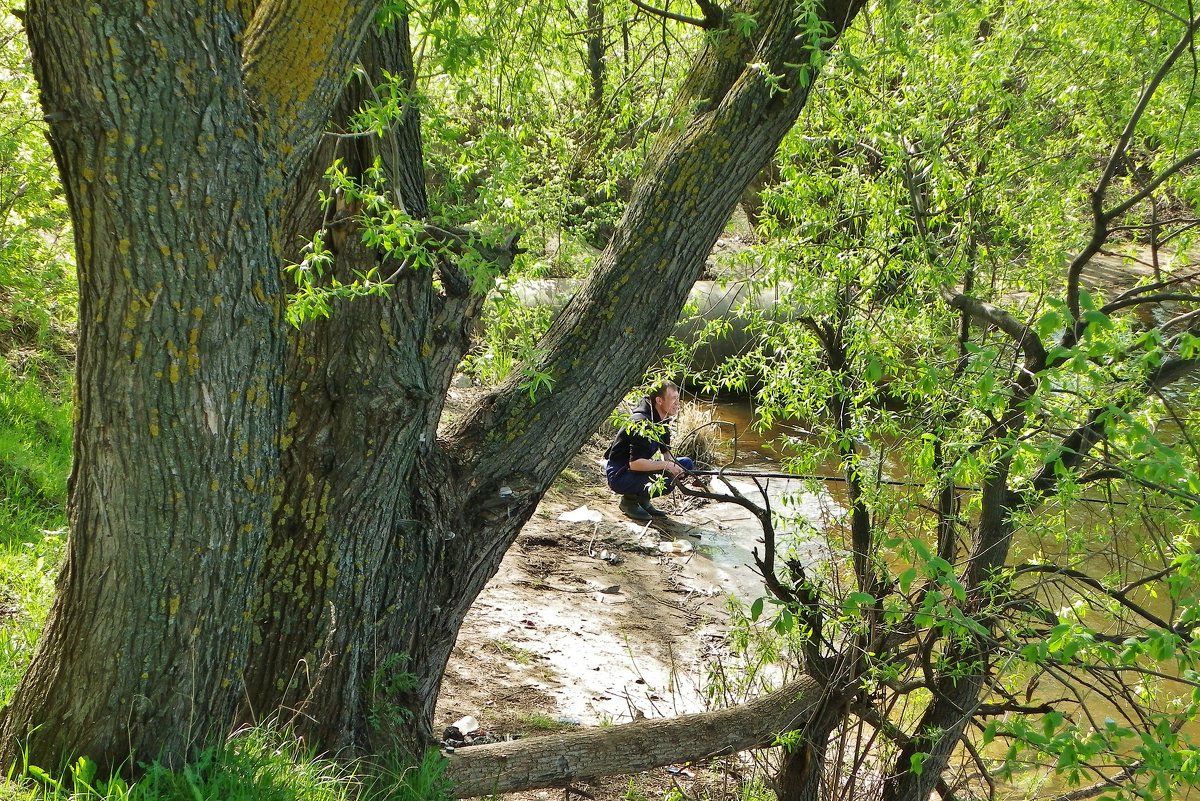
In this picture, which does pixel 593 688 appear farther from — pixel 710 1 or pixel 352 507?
pixel 710 1

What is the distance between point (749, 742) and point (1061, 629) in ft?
7.87

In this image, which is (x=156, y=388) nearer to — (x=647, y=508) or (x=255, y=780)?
(x=255, y=780)

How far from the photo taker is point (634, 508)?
8.89 metres

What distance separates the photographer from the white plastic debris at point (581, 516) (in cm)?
863

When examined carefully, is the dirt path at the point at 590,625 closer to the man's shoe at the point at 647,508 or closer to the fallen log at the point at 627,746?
the man's shoe at the point at 647,508

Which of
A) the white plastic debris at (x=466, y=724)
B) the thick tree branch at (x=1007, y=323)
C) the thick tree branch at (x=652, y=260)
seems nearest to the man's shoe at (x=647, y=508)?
the white plastic debris at (x=466, y=724)

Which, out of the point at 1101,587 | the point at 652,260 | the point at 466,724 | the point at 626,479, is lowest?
the point at 466,724

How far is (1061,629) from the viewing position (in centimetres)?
257

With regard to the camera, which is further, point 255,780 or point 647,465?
point 647,465

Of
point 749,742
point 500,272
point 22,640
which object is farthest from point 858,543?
point 22,640

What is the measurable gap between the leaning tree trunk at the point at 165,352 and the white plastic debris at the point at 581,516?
18.7ft

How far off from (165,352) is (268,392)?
0.35 m

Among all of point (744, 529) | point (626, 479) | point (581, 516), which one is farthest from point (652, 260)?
point (744, 529)

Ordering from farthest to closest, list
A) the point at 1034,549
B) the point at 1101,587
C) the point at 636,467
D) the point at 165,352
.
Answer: the point at 636,467
the point at 1034,549
the point at 1101,587
the point at 165,352
